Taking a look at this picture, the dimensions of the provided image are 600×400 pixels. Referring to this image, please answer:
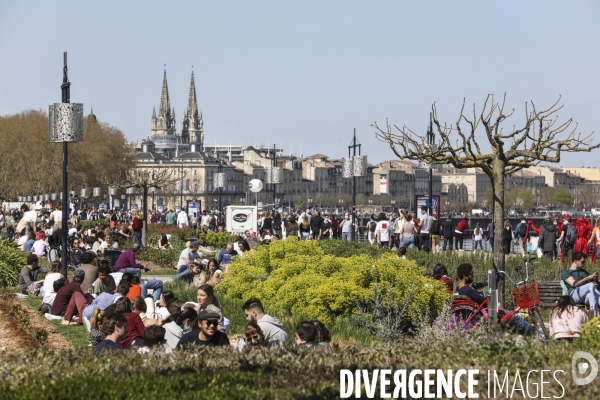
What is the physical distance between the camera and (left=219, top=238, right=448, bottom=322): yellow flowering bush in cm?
1327

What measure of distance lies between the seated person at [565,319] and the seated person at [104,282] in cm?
631

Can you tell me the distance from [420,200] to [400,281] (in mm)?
19174

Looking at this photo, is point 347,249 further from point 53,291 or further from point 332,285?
point 332,285

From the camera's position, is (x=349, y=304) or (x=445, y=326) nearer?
(x=445, y=326)

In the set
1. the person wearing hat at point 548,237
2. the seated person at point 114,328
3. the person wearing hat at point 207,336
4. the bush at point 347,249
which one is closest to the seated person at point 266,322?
the person wearing hat at point 207,336

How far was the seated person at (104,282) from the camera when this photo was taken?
1491cm

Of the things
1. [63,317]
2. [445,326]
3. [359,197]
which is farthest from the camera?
[359,197]

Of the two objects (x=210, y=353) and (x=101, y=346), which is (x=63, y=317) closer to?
(x=101, y=346)

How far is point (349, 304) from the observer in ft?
44.1

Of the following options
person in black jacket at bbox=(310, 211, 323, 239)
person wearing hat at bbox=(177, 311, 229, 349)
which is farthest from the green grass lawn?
person in black jacket at bbox=(310, 211, 323, 239)

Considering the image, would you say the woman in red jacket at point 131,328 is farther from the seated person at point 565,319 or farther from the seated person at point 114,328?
the seated person at point 565,319

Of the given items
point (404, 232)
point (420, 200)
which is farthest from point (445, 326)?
point (420, 200)

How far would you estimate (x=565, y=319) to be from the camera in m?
10.6

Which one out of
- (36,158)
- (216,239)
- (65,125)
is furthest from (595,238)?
(36,158)
